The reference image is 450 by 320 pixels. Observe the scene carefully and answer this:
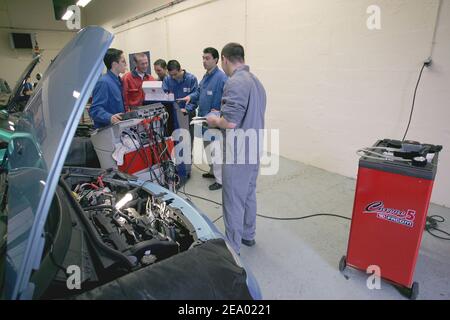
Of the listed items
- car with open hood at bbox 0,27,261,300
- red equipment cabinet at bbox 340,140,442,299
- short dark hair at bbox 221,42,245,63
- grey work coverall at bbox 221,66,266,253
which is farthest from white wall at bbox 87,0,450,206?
car with open hood at bbox 0,27,261,300

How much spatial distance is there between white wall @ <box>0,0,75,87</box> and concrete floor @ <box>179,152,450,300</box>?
1106 centimetres

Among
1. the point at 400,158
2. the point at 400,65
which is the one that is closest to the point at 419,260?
the point at 400,158

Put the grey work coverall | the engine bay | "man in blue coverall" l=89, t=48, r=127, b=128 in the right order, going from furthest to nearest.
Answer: "man in blue coverall" l=89, t=48, r=127, b=128
the grey work coverall
the engine bay

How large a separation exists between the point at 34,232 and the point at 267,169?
368 cm

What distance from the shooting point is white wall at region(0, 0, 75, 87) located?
10336mm

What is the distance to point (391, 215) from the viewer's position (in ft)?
5.74

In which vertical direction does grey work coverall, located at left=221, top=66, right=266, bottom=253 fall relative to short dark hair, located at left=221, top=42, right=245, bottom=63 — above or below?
below

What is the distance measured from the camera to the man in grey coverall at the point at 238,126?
6.43 ft

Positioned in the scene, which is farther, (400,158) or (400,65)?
(400,65)

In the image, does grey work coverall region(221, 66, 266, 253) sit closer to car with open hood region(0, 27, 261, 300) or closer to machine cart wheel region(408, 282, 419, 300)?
car with open hood region(0, 27, 261, 300)

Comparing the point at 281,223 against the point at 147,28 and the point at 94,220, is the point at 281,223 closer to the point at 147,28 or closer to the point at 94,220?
the point at 94,220

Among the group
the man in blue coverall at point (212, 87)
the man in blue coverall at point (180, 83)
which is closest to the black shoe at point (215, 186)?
the man in blue coverall at point (212, 87)

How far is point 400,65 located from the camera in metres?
3.07

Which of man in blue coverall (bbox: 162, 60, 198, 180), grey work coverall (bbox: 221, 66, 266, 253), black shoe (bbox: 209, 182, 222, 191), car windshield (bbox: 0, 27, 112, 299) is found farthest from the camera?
man in blue coverall (bbox: 162, 60, 198, 180)
